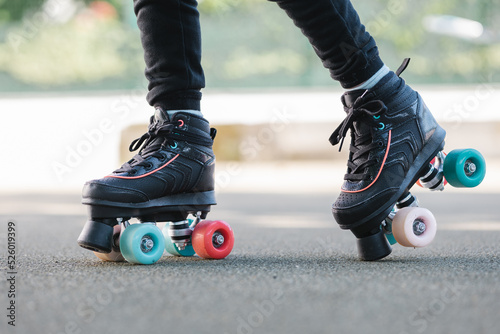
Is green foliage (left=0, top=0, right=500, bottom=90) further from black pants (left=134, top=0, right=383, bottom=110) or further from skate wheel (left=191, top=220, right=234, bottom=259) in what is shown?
skate wheel (left=191, top=220, right=234, bottom=259)

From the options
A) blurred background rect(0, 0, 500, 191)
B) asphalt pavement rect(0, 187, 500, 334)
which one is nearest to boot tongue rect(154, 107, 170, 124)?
asphalt pavement rect(0, 187, 500, 334)

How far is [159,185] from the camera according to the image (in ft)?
4.40

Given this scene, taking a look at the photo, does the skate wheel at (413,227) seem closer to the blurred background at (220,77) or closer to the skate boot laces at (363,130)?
the skate boot laces at (363,130)

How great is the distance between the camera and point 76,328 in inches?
30.8

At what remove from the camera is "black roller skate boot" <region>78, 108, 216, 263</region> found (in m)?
1.28

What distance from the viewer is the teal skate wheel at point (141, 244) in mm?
1268

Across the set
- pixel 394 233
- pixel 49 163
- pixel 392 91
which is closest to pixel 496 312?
pixel 394 233

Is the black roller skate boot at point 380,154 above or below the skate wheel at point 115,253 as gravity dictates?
above

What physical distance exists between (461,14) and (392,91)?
17.1ft

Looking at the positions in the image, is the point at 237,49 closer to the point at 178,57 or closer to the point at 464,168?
the point at 178,57

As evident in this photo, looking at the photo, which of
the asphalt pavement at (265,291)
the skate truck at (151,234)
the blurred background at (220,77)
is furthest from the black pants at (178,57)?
the blurred background at (220,77)

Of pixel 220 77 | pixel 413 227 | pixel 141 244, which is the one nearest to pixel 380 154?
pixel 413 227

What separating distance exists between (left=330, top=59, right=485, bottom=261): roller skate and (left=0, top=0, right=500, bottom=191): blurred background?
4.55 metres

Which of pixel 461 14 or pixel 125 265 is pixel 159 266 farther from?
pixel 461 14
